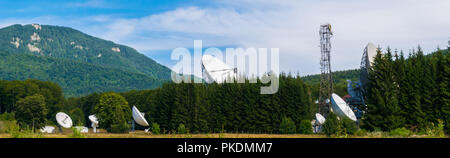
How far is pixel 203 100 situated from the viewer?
2448 inches

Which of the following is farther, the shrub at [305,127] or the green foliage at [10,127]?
the shrub at [305,127]

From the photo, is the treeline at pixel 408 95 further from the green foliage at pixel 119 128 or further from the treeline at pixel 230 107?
the green foliage at pixel 119 128

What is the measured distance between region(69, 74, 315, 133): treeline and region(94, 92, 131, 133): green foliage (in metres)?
4.76

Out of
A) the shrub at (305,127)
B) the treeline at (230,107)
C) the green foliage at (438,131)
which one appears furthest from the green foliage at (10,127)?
the shrub at (305,127)

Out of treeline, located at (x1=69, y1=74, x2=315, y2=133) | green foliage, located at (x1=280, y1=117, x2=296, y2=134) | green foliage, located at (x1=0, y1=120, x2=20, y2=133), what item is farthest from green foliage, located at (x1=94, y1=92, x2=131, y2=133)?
green foliage, located at (x1=280, y1=117, x2=296, y2=134)

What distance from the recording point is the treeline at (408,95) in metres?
→ 45.3

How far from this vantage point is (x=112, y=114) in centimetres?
6488

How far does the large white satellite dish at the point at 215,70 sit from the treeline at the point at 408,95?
23.4m

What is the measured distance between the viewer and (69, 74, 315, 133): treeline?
58812mm

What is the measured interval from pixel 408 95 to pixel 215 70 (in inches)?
1102
